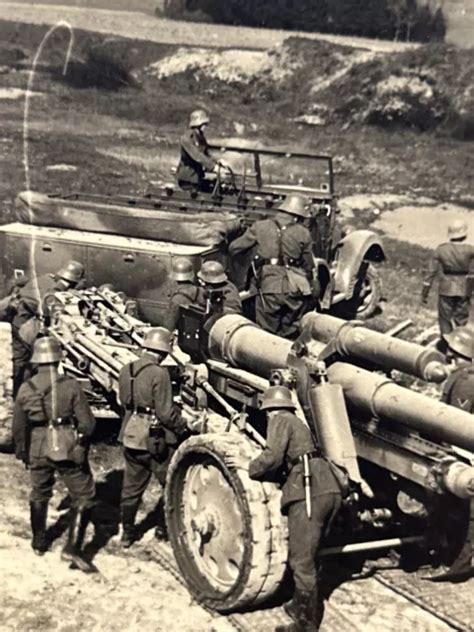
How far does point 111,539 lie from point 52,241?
3516 mm

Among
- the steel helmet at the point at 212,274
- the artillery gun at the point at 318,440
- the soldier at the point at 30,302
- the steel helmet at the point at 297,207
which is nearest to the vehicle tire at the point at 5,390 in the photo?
the soldier at the point at 30,302

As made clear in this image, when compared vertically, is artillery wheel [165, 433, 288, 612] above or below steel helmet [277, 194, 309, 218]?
below

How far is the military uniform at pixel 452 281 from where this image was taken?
10.8 metres

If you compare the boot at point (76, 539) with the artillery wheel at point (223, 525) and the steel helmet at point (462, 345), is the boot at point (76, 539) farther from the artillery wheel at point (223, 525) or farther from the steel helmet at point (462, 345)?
the steel helmet at point (462, 345)

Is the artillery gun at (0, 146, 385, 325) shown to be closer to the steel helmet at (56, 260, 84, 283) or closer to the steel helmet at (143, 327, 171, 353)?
the steel helmet at (56, 260, 84, 283)

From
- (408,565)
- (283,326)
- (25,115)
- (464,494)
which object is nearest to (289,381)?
(464,494)

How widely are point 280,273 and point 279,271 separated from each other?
0.03m

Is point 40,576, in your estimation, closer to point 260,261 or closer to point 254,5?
point 260,261

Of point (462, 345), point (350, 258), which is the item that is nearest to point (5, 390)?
point (350, 258)

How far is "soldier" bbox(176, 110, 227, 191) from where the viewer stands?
11.1 m

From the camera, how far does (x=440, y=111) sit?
2742 cm

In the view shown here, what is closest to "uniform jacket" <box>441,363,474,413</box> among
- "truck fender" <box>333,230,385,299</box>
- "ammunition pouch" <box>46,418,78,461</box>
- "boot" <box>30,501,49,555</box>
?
"ammunition pouch" <box>46,418,78,461</box>

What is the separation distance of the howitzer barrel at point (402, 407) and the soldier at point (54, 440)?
163 centimetres

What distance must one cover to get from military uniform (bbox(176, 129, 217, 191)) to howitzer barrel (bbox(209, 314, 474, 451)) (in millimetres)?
4508
